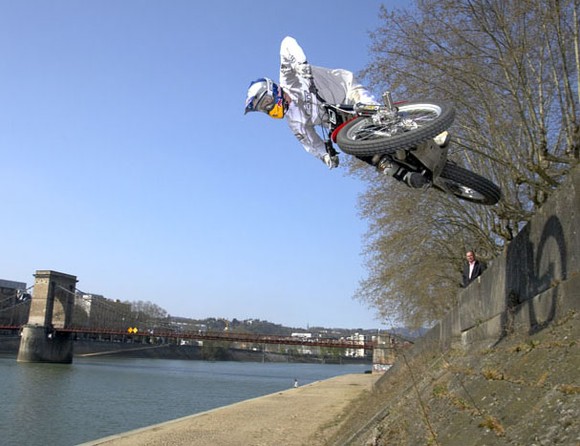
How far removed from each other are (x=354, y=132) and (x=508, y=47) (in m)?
5.45

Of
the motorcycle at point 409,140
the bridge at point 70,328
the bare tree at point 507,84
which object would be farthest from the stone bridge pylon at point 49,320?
the motorcycle at point 409,140

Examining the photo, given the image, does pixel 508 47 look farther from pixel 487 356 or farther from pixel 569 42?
pixel 487 356

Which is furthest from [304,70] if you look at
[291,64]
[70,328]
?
[70,328]

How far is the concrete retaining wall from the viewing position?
5379 mm

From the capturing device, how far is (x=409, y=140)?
524 centimetres

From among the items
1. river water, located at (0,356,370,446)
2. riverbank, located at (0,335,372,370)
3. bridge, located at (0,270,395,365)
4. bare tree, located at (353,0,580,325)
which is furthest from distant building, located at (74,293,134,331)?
bare tree, located at (353,0,580,325)

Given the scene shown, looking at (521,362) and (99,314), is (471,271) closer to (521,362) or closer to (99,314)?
(521,362)

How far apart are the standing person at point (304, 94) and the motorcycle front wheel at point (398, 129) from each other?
1.80ft

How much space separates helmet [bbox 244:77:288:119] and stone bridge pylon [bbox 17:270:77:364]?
75187mm

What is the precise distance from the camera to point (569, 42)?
10.6 m

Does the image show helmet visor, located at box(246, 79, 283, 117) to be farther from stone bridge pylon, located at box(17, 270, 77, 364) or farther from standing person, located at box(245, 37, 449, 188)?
stone bridge pylon, located at box(17, 270, 77, 364)

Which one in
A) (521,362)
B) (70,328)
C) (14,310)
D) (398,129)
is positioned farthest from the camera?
(14,310)

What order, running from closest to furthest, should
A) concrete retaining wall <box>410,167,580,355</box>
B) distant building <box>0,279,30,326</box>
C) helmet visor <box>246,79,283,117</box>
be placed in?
1. concrete retaining wall <box>410,167,580,355</box>
2. helmet visor <box>246,79,283,117</box>
3. distant building <box>0,279,30,326</box>

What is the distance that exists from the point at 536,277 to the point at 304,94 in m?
3.28
